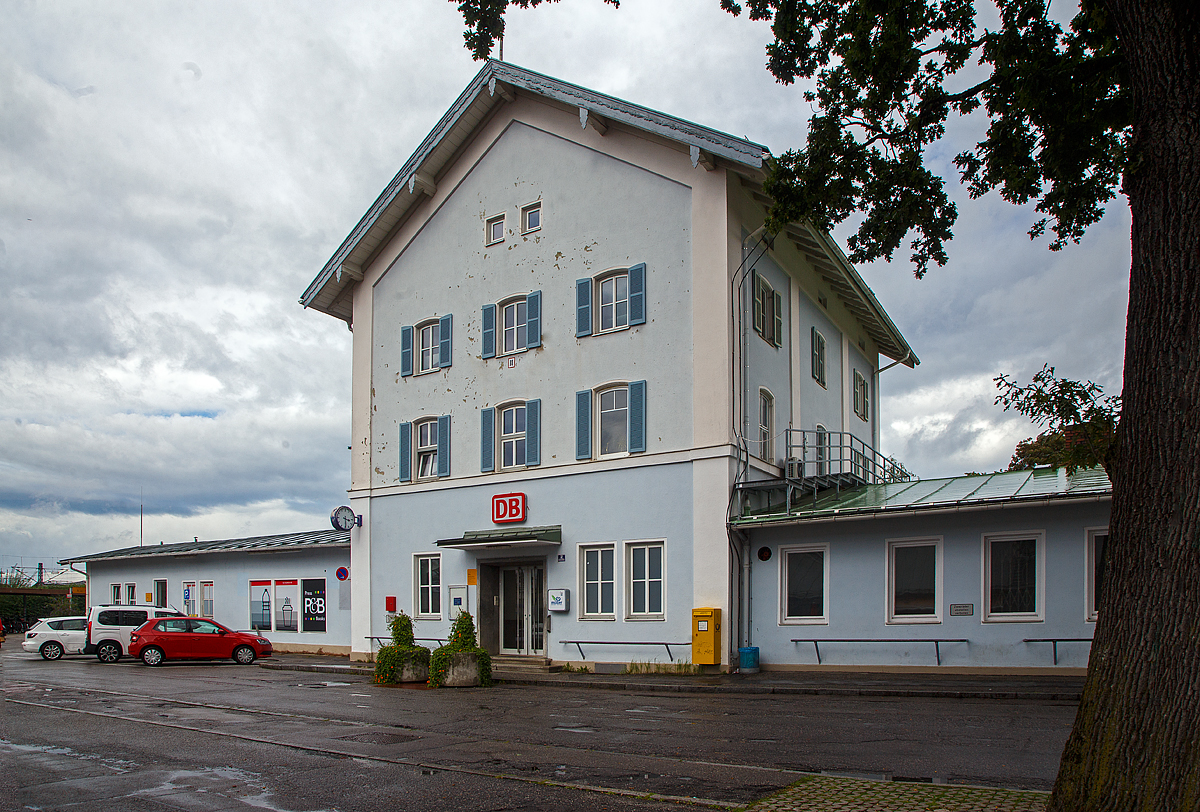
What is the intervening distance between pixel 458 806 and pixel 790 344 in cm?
1917

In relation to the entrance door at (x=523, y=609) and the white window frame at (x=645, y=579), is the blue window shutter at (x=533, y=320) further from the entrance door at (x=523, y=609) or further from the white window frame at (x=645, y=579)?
the white window frame at (x=645, y=579)

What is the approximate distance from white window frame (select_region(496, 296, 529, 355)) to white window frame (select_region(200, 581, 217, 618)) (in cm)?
1737

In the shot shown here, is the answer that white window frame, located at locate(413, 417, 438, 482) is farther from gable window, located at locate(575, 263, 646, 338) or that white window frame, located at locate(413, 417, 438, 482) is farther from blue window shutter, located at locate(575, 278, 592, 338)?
gable window, located at locate(575, 263, 646, 338)

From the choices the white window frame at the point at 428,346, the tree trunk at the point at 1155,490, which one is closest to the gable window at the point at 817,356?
the white window frame at the point at 428,346

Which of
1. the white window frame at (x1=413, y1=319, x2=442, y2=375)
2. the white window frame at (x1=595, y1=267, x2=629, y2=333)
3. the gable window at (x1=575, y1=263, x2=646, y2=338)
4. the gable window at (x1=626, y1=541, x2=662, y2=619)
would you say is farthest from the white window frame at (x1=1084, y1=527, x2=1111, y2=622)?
the white window frame at (x1=413, y1=319, x2=442, y2=375)

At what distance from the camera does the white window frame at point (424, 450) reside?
25.9m

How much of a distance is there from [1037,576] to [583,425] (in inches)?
388

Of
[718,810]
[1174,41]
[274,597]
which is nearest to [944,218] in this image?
[1174,41]

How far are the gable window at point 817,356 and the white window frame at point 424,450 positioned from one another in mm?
10318

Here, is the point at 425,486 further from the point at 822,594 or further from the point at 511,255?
the point at 822,594

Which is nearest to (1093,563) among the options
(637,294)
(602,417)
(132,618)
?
A: (602,417)

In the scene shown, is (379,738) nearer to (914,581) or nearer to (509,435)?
(914,581)

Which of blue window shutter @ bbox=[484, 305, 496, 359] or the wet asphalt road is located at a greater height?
→ blue window shutter @ bbox=[484, 305, 496, 359]

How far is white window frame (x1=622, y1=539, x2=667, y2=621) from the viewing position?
20922 millimetres
